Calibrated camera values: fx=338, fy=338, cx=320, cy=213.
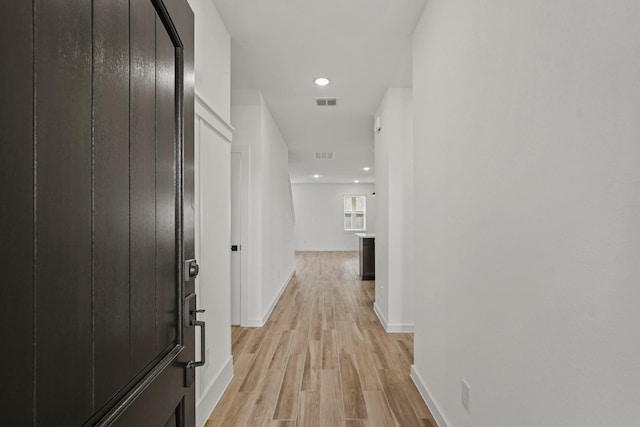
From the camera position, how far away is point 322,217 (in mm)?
12758

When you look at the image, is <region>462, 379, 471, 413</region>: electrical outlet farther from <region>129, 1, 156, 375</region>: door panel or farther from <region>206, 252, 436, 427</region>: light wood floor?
<region>129, 1, 156, 375</region>: door panel

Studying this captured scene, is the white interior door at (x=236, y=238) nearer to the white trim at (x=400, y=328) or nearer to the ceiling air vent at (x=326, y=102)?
the ceiling air vent at (x=326, y=102)

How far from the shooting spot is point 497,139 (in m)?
1.32

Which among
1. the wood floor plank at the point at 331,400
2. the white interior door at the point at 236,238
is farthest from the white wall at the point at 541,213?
the white interior door at the point at 236,238

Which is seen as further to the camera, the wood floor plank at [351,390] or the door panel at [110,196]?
the wood floor plank at [351,390]

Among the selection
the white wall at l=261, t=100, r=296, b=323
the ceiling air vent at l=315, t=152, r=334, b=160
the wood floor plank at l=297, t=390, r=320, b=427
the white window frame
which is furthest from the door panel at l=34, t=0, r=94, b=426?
the white window frame

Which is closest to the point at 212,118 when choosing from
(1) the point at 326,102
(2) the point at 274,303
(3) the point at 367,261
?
(1) the point at 326,102

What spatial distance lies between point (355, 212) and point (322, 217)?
1278 mm

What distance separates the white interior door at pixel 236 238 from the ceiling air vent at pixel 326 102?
116cm

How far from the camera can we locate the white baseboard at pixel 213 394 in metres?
1.93

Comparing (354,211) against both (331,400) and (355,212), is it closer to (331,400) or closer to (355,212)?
(355,212)

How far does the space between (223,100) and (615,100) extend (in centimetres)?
222

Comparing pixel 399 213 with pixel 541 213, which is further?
pixel 399 213

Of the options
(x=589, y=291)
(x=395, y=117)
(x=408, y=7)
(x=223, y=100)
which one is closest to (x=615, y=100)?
(x=589, y=291)
